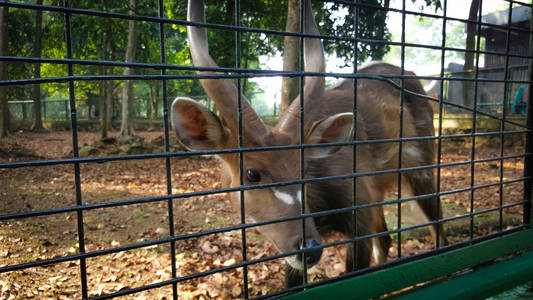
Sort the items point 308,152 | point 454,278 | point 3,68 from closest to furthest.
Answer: point 454,278
point 308,152
point 3,68

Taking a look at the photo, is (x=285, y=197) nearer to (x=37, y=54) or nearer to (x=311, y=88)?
(x=311, y=88)

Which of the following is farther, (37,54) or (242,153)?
(37,54)

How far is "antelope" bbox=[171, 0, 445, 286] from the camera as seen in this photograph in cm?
204

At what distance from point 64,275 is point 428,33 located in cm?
9904

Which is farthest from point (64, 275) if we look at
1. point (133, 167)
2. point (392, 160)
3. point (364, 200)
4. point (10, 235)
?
point (133, 167)

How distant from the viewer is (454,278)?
1826 mm

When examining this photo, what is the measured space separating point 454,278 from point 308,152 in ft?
3.99

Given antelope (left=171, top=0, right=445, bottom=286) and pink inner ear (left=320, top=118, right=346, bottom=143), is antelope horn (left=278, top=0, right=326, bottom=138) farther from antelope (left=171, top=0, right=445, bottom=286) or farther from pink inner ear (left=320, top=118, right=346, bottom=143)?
pink inner ear (left=320, top=118, right=346, bottom=143)

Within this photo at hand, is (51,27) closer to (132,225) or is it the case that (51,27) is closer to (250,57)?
(250,57)

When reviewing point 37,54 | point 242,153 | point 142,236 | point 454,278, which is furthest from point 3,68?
point 454,278

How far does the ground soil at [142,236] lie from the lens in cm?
283

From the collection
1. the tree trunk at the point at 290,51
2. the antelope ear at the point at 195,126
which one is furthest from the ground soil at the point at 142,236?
the tree trunk at the point at 290,51

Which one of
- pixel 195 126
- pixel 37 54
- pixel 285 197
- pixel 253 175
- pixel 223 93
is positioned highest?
pixel 37 54

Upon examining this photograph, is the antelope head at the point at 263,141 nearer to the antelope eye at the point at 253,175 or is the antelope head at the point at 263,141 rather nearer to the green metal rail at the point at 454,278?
the antelope eye at the point at 253,175
